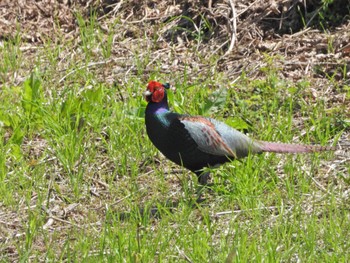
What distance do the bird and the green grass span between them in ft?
0.27

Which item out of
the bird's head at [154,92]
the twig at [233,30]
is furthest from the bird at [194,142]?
the twig at [233,30]

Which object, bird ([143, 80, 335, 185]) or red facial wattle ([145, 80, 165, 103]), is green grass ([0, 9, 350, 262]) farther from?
red facial wattle ([145, 80, 165, 103])

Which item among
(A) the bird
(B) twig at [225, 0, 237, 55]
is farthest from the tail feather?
(B) twig at [225, 0, 237, 55]

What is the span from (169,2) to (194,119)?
2.31m

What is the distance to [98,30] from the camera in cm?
733

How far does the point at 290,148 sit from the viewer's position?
18.1 ft

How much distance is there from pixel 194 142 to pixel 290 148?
21.8 inches

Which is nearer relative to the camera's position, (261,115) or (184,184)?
(184,184)

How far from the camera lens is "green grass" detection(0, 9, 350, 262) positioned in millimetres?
4641

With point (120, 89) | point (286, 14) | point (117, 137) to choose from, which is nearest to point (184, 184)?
point (117, 137)

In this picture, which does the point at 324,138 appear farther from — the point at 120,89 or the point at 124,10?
the point at 124,10

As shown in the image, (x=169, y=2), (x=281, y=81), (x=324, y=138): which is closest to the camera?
(x=324, y=138)

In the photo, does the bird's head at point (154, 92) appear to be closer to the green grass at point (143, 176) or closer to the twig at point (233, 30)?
the green grass at point (143, 176)

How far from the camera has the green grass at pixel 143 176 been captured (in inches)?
183
